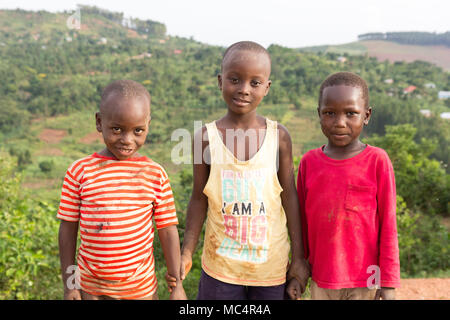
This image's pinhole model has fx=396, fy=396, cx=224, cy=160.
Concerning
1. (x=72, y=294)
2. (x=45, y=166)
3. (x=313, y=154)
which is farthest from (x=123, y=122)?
(x=45, y=166)

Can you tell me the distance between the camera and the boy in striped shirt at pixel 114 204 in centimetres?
150

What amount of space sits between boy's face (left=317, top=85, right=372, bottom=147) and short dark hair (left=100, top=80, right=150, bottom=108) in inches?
29.1

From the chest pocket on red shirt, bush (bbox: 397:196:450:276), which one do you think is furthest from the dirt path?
the chest pocket on red shirt

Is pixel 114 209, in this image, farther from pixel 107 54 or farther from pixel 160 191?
pixel 107 54

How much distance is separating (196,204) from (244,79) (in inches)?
23.1

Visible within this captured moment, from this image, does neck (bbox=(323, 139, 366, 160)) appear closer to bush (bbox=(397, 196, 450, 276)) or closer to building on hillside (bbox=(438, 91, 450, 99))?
bush (bbox=(397, 196, 450, 276))

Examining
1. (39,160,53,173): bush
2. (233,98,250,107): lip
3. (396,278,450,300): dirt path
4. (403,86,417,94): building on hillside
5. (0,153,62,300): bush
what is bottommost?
(39,160,53,173): bush

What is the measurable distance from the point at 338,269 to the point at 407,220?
19.3ft

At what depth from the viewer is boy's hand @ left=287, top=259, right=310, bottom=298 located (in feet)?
5.64

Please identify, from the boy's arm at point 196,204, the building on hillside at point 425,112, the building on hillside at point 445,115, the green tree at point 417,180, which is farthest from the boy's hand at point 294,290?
the building on hillside at point 445,115

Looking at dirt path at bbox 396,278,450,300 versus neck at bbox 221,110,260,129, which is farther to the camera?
dirt path at bbox 396,278,450,300

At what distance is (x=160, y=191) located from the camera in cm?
159

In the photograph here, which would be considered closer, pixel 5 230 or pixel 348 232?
pixel 348 232
